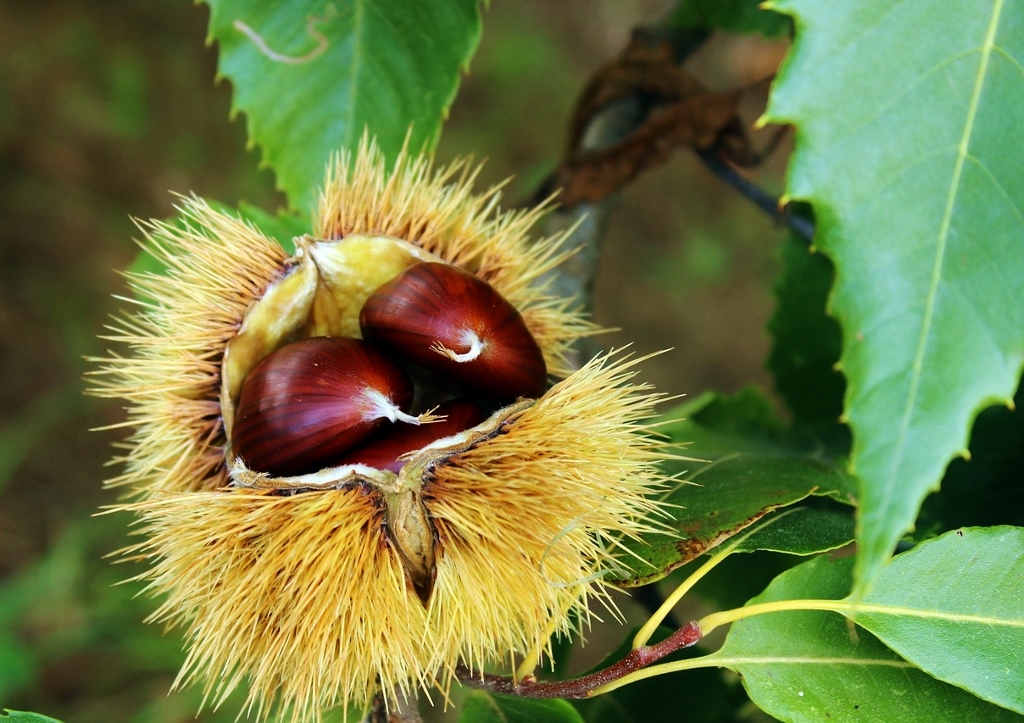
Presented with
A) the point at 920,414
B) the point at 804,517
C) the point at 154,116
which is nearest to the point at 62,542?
the point at 154,116

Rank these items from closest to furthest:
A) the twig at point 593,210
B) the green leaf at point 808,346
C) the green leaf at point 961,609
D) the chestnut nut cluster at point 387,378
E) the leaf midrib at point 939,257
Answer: the leaf midrib at point 939,257 < the green leaf at point 961,609 < the chestnut nut cluster at point 387,378 < the twig at point 593,210 < the green leaf at point 808,346

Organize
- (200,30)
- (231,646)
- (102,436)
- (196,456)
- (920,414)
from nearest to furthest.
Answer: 1. (920,414)
2. (231,646)
3. (196,456)
4. (102,436)
5. (200,30)

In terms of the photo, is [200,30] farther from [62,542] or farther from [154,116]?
[62,542]

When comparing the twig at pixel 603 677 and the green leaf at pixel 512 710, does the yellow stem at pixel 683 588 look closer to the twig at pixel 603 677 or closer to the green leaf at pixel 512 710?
the twig at pixel 603 677

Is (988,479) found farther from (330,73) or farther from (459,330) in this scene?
(330,73)

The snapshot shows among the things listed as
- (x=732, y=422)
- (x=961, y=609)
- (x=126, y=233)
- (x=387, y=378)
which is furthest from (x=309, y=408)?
(x=126, y=233)

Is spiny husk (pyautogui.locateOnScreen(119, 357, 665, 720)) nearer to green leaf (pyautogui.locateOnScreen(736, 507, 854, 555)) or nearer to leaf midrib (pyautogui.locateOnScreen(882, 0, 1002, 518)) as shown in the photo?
green leaf (pyautogui.locateOnScreen(736, 507, 854, 555))

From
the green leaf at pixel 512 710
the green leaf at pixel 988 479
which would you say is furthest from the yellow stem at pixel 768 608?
the green leaf at pixel 988 479
